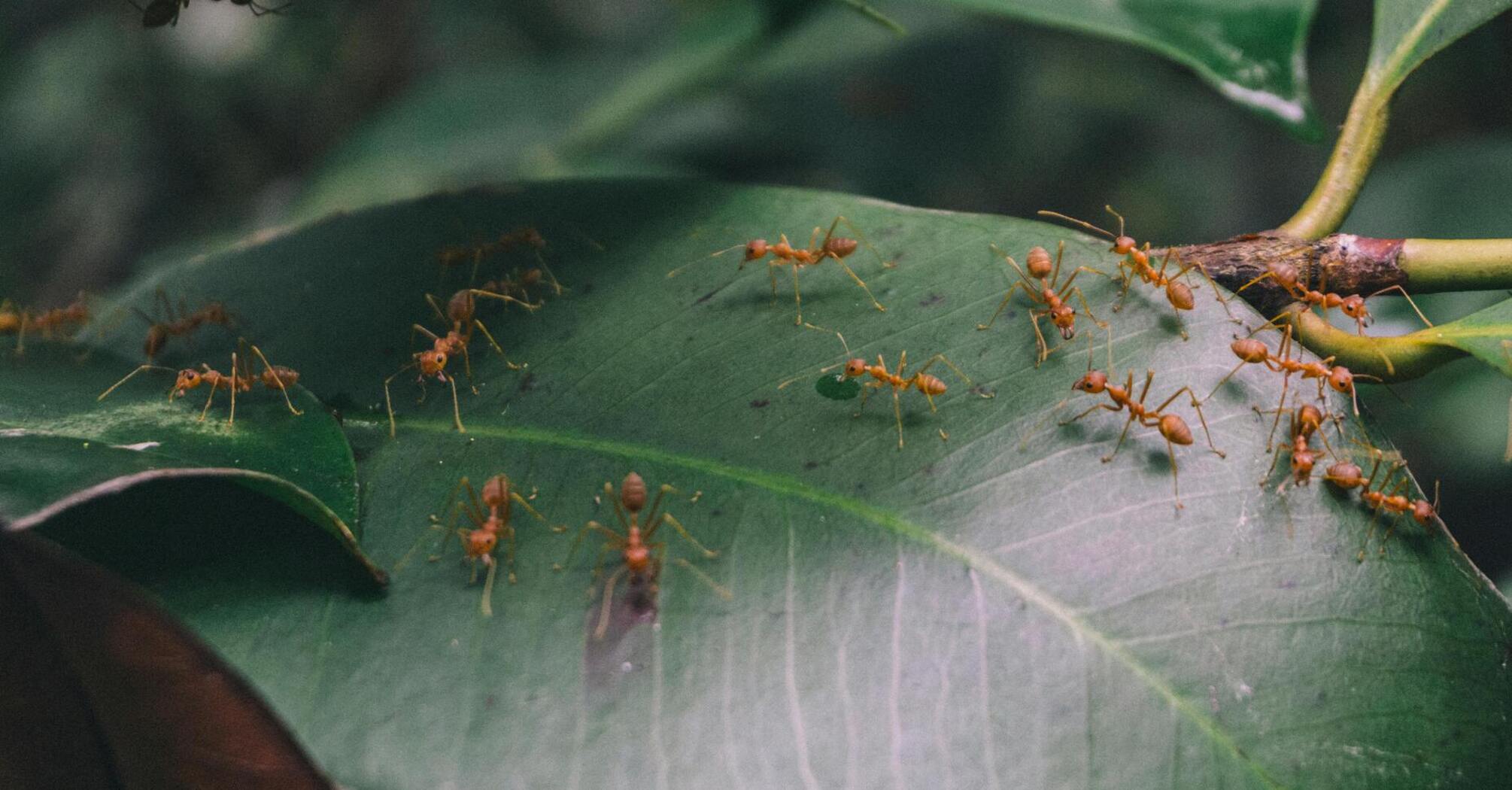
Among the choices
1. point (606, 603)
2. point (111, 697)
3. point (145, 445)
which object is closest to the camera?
point (111, 697)

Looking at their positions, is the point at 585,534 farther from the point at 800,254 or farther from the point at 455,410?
the point at 800,254

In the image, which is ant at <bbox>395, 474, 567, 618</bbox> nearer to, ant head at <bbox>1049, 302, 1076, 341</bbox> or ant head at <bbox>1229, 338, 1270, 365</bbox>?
ant head at <bbox>1049, 302, 1076, 341</bbox>

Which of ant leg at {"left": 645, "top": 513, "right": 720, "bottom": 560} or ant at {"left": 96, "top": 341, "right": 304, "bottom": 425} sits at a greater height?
ant at {"left": 96, "top": 341, "right": 304, "bottom": 425}

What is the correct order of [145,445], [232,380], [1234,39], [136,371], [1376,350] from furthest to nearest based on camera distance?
[1234,39] < [136,371] < [232,380] < [1376,350] < [145,445]

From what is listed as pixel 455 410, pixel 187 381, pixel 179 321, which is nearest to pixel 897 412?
pixel 455 410

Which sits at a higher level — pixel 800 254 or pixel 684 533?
pixel 800 254

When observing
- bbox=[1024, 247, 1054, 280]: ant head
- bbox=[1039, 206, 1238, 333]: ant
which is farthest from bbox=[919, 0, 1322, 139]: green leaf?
bbox=[1024, 247, 1054, 280]: ant head

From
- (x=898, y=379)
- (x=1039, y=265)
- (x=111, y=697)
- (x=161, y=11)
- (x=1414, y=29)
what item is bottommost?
(x=111, y=697)

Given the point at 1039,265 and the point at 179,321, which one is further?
the point at 179,321
